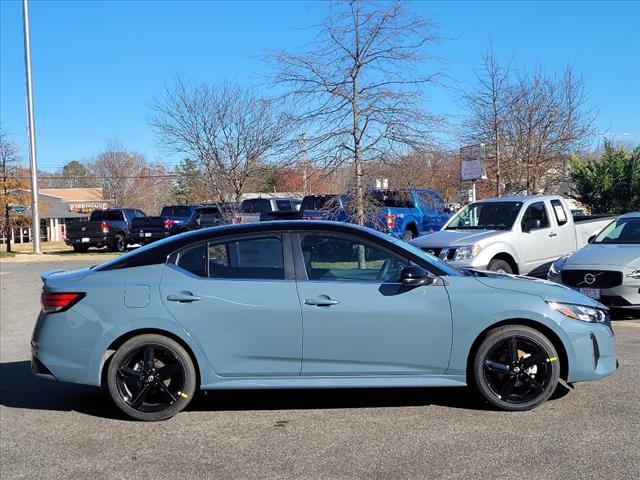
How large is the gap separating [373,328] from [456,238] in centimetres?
605

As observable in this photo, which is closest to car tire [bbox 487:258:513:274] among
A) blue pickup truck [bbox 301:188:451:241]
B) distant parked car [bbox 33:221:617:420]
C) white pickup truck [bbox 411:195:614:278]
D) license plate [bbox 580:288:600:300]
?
white pickup truck [bbox 411:195:614:278]

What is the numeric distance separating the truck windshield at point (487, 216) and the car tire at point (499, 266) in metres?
0.71

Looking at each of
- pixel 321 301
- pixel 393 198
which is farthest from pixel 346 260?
pixel 393 198

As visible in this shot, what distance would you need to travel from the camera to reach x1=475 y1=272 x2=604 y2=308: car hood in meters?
5.03

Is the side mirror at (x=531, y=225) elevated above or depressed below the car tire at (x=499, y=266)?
above

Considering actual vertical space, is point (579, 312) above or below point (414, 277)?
below

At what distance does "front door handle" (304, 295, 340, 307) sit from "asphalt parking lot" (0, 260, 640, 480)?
93cm

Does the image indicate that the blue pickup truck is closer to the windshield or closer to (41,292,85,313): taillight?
the windshield

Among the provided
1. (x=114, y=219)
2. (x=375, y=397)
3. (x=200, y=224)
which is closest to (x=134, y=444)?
(x=375, y=397)

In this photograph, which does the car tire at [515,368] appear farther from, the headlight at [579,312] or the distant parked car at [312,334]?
the headlight at [579,312]

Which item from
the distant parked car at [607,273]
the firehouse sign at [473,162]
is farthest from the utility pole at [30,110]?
the distant parked car at [607,273]

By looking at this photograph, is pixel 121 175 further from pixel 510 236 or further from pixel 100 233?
pixel 510 236

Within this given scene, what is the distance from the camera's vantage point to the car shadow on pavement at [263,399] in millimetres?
5328

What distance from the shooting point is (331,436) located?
461cm
